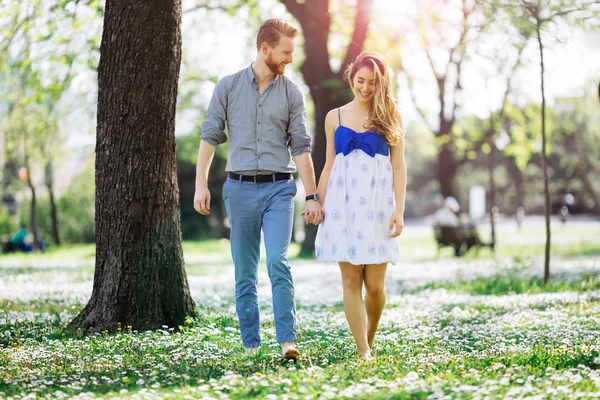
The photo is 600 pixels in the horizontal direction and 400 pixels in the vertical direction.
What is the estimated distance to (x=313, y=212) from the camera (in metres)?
5.52

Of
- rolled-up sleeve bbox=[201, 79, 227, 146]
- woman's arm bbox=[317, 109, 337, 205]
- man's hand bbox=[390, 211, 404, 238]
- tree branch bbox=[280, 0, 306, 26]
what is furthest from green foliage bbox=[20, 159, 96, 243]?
man's hand bbox=[390, 211, 404, 238]

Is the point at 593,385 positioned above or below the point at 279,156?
below

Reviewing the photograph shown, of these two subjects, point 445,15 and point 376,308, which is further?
point 445,15

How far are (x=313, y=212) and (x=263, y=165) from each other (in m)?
0.52

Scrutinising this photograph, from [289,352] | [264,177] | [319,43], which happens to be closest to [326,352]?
[289,352]

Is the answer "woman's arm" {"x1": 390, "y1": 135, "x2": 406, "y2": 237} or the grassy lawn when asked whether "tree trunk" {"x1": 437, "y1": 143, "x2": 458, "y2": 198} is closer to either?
the grassy lawn

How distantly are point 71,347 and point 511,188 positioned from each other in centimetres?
7210

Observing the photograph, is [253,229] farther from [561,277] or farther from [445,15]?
[445,15]

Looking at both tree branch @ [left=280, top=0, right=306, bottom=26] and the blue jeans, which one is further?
tree branch @ [left=280, top=0, right=306, bottom=26]

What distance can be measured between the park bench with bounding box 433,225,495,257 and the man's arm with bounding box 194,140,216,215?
17.4 meters

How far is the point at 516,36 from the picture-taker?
43.6 feet

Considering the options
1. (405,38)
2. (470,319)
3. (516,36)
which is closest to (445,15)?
(405,38)

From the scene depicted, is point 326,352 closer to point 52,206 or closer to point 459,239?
point 459,239

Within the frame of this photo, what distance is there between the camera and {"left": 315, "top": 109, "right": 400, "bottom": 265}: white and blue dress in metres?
5.43
